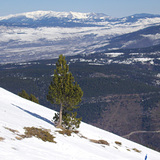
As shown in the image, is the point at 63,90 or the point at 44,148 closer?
the point at 44,148

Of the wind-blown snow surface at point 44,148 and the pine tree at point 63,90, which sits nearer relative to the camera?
the wind-blown snow surface at point 44,148

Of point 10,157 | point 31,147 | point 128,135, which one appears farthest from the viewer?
point 128,135

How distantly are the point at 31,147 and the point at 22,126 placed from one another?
30.7 feet

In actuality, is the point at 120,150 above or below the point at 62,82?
below

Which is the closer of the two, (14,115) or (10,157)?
(10,157)

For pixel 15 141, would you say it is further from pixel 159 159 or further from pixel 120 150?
pixel 159 159

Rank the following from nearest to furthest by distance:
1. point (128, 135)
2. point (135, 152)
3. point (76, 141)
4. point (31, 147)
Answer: point (31, 147)
point (76, 141)
point (135, 152)
point (128, 135)

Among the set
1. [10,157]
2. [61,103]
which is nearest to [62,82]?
[61,103]

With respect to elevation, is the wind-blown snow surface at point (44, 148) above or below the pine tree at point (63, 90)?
below

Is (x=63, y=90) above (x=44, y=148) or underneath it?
above

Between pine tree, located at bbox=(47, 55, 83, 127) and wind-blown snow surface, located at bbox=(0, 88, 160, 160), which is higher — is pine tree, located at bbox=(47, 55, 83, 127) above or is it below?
above

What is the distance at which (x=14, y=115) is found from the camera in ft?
160

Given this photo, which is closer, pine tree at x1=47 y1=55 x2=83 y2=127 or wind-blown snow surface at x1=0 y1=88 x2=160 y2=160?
wind-blown snow surface at x1=0 y1=88 x2=160 y2=160

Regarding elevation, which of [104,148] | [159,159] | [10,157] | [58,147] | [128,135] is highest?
[10,157]
